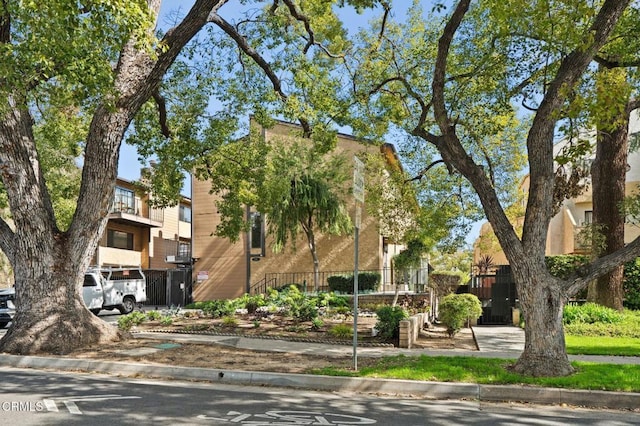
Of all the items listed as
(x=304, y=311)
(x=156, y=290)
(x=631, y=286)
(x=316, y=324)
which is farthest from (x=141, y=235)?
(x=631, y=286)

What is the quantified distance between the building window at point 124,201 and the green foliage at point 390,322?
2841 cm

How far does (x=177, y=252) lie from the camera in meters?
40.8

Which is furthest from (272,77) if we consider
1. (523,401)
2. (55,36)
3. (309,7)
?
(523,401)

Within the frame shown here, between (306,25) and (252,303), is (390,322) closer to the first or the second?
(252,303)

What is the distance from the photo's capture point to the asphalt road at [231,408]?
6.16 meters

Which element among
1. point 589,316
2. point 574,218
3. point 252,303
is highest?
point 574,218

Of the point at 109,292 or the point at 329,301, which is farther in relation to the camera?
the point at 109,292

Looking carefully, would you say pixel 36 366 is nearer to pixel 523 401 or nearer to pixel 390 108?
pixel 523 401

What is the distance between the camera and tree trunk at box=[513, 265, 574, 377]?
28.1ft

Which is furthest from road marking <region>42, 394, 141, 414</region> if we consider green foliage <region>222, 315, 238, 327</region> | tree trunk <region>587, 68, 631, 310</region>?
tree trunk <region>587, 68, 631, 310</region>

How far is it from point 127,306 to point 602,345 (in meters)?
19.0

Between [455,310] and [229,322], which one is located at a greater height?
[455,310]

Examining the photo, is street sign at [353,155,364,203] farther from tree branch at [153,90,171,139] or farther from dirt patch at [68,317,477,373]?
tree branch at [153,90,171,139]

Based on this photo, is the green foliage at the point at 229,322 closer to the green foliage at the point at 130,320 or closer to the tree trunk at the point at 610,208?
the green foliage at the point at 130,320
